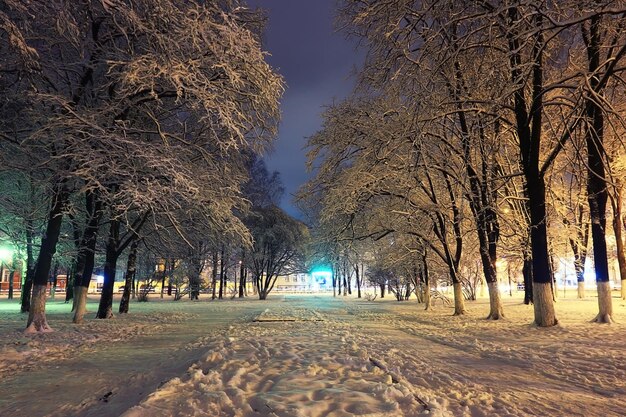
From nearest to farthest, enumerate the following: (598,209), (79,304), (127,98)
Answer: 1. (127,98)
2. (598,209)
3. (79,304)

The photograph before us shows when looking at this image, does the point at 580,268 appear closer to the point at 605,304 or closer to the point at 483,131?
the point at 605,304

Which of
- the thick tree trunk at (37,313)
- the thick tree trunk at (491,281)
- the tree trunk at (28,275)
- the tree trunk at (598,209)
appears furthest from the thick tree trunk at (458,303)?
the tree trunk at (28,275)

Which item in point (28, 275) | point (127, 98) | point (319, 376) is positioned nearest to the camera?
point (319, 376)

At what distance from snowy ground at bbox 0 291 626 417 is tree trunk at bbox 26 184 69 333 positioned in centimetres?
110

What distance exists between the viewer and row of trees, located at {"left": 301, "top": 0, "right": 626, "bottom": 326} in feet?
36.9

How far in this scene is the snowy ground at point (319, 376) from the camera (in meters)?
5.01

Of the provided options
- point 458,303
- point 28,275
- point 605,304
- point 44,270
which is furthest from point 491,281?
point 28,275

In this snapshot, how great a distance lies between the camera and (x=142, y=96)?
1341 centimetres

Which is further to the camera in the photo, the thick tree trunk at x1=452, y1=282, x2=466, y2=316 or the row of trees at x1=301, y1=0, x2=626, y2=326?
the thick tree trunk at x1=452, y1=282, x2=466, y2=316

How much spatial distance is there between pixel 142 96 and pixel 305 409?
11692mm

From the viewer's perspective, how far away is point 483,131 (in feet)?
53.5

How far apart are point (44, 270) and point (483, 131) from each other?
15.8 m

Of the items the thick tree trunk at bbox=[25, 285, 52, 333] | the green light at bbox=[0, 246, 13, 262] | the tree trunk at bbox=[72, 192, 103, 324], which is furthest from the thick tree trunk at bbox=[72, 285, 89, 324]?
the green light at bbox=[0, 246, 13, 262]

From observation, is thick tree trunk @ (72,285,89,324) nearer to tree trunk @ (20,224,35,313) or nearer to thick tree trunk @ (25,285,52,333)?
thick tree trunk @ (25,285,52,333)
